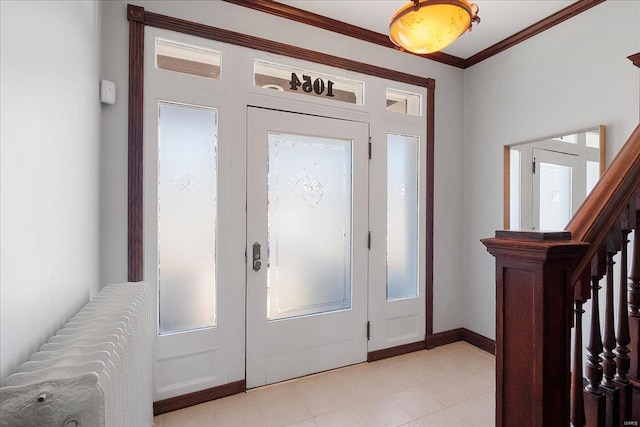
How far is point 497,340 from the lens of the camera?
96cm

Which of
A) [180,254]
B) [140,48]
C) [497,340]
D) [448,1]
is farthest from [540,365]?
[140,48]

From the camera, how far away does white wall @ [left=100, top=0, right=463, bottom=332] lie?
2.05 m

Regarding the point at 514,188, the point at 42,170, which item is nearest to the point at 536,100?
the point at 514,188

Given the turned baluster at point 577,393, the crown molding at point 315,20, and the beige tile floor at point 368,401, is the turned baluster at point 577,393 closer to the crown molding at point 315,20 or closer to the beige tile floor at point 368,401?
the beige tile floor at point 368,401

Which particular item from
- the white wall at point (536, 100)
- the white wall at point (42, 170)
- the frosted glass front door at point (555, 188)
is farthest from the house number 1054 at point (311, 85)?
the frosted glass front door at point (555, 188)

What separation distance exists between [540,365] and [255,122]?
2.20 meters

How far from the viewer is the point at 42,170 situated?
107 centimetres

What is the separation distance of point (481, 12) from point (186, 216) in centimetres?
276

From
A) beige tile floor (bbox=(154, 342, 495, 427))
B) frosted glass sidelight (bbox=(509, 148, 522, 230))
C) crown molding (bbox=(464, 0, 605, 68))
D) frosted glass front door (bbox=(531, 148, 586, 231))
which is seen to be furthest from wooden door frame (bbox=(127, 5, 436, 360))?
frosted glass front door (bbox=(531, 148, 586, 231))

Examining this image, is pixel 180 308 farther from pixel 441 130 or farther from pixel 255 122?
pixel 441 130

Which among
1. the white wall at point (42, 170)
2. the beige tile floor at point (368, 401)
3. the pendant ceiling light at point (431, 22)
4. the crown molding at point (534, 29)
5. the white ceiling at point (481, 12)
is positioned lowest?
the beige tile floor at point (368, 401)

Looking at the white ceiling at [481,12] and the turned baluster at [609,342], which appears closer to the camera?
the turned baluster at [609,342]

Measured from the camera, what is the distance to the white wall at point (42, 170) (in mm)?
846

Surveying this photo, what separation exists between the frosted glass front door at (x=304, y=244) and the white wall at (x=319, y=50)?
0.66 m
